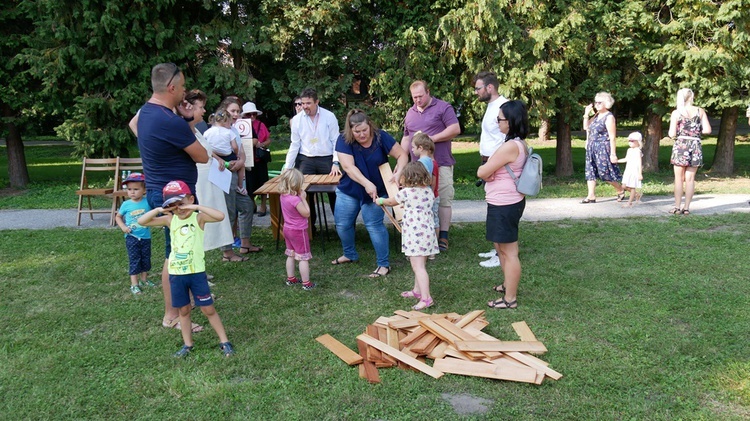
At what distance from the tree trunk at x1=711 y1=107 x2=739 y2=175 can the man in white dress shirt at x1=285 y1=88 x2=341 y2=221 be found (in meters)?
9.94

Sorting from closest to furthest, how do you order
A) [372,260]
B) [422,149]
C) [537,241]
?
[422,149]
[372,260]
[537,241]

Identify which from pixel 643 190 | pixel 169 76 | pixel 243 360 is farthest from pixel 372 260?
pixel 643 190

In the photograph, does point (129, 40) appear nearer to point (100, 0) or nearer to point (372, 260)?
point (100, 0)

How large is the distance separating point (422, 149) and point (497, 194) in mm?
1214

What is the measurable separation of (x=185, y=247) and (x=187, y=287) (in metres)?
0.29

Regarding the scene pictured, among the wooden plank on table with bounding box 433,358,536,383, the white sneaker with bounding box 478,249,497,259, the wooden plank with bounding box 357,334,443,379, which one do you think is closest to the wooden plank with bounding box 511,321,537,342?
the wooden plank on table with bounding box 433,358,536,383

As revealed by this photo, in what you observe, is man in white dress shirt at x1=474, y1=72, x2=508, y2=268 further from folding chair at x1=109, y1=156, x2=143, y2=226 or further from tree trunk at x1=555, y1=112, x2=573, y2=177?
tree trunk at x1=555, y1=112, x2=573, y2=177

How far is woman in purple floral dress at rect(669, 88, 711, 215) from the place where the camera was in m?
8.06

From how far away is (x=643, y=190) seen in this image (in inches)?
415

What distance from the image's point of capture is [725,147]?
44.0 feet

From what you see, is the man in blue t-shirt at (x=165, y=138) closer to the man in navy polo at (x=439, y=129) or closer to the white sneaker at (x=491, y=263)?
the man in navy polo at (x=439, y=129)

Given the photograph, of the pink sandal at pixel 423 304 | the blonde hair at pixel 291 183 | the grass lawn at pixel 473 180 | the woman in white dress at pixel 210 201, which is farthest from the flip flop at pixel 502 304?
the grass lawn at pixel 473 180

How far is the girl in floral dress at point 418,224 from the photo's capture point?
498 centimetres

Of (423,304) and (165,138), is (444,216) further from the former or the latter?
(165,138)
